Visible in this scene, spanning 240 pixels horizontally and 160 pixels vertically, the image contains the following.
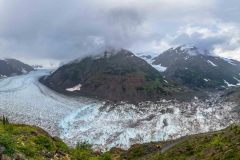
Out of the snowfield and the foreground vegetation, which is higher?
the foreground vegetation

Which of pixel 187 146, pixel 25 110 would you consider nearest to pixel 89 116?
pixel 25 110

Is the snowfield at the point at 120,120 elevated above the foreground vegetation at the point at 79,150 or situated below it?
below

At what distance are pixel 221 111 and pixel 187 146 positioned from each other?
94438 mm

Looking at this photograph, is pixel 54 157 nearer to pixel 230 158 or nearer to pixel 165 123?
pixel 230 158

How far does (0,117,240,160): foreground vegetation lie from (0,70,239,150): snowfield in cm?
2405

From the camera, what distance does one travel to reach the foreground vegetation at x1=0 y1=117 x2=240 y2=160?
4162 cm

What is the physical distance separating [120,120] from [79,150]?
80.2 meters

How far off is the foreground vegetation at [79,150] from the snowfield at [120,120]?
78.9 ft

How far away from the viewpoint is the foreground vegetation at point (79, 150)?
4162 cm

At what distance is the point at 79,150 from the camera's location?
7444 cm

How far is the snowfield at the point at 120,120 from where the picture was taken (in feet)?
415

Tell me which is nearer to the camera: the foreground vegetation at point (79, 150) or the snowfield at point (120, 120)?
the foreground vegetation at point (79, 150)

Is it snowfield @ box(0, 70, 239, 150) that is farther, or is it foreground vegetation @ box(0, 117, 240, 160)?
snowfield @ box(0, 70, 239, 150)

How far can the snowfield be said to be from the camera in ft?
415
